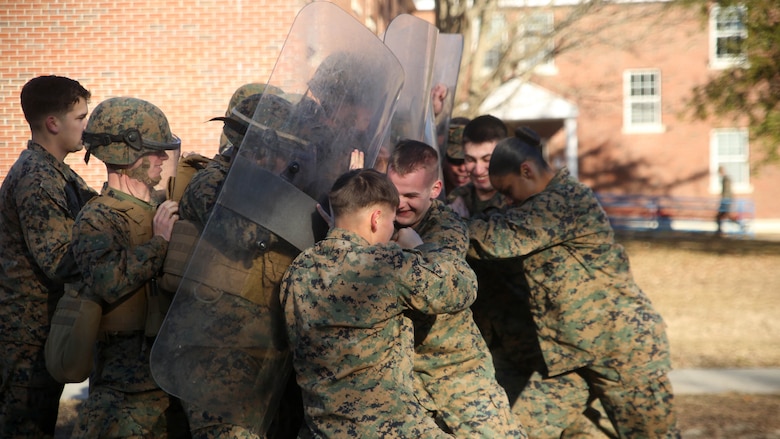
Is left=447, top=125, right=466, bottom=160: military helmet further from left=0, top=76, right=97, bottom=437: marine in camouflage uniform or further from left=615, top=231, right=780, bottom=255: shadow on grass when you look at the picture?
left=615, top=231, right=780, bottom=255: shadow on grass

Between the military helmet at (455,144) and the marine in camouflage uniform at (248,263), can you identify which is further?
the military helmet at (455,144)

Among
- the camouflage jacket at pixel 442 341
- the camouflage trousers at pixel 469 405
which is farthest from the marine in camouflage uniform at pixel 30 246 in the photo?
the camouflage trousers at pixel 469 405

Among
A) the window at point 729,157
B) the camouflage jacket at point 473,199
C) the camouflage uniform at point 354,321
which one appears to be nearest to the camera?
the camouflage uniform at point 354,321

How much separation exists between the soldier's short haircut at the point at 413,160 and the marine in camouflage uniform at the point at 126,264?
103 centimetres

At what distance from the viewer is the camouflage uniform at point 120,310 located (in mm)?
3859

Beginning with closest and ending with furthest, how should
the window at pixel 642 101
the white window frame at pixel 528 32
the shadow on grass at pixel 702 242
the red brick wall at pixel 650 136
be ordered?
the white window frame at pixel 528 32, the shadow on grass at pixel 702 242, the red brick wall at pixel 650 136, the window at pixel 642 101

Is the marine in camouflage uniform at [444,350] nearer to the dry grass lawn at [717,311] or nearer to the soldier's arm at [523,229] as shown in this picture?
the soldier's arm at [523,229]

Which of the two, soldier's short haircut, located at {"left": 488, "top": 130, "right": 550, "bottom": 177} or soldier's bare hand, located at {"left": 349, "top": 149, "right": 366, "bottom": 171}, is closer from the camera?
soldier's bare hand, located at {"left": 349, "top": 149, "right": 366, "bottom": 171}

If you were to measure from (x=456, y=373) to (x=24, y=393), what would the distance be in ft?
7.41

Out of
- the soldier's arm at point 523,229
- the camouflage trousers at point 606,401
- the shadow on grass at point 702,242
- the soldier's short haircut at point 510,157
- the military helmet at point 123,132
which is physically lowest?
the shadow on grass at point 702,242

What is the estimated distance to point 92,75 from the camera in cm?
1183

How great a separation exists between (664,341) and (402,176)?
6.54 feet

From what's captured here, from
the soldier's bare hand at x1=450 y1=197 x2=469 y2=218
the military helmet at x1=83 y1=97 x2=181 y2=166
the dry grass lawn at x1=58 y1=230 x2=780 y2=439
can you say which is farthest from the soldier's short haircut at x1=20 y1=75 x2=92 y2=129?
the dry grass lawn at x1=58 y1=230 x2=780 y2=439

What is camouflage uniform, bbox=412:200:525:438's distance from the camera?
402 cm
